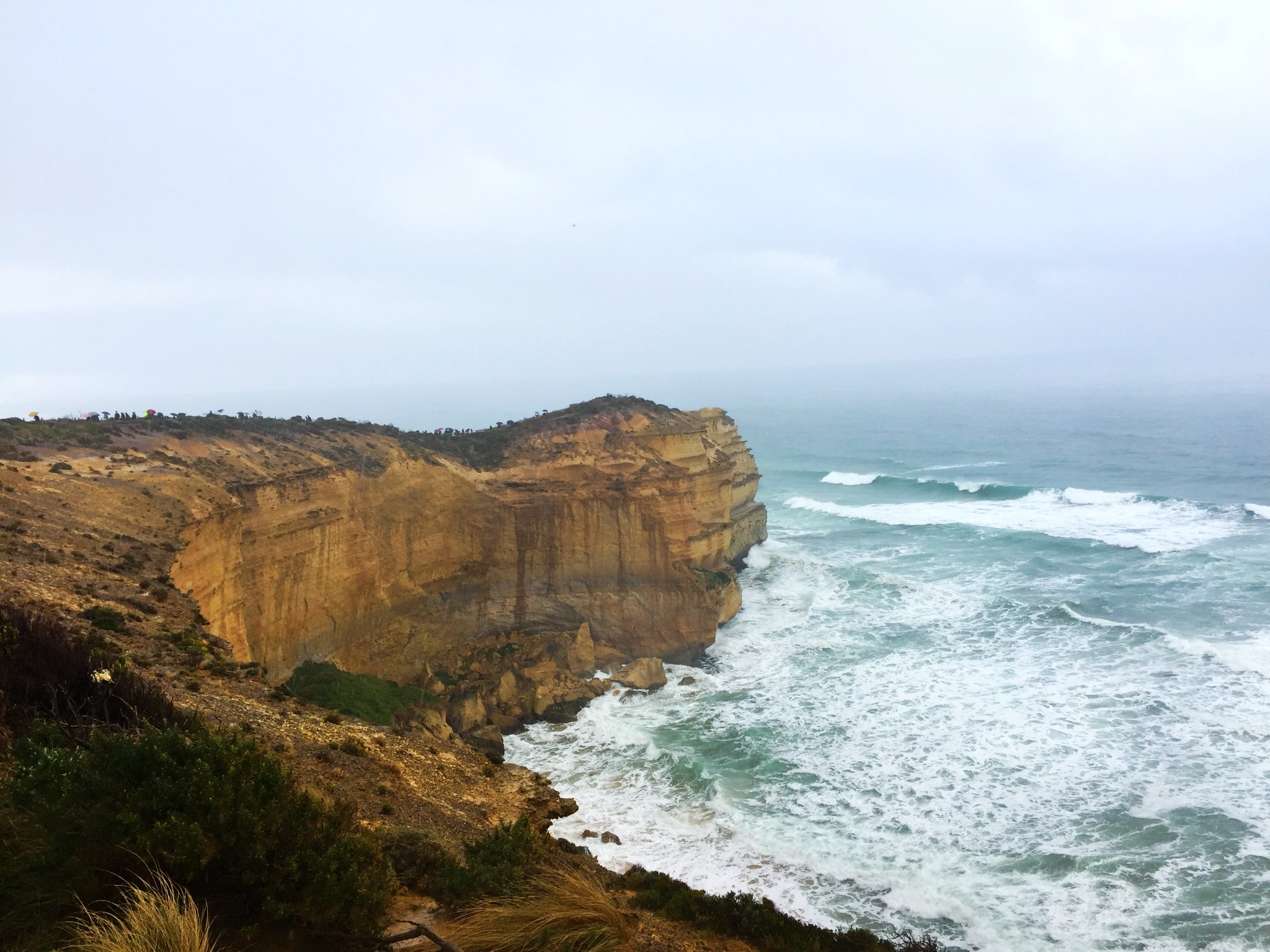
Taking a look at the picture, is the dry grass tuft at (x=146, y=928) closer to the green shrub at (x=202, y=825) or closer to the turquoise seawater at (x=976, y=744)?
the green shrub at (x=202, y=825)

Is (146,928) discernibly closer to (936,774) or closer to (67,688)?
(67,688)

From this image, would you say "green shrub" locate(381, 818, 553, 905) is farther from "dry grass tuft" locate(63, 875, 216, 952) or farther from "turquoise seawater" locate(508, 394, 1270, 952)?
"turquoise seawater" locate(508, 394, 1270, 952)

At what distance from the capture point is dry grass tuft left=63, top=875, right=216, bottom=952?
4215 millimetres

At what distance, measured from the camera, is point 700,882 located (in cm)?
1437

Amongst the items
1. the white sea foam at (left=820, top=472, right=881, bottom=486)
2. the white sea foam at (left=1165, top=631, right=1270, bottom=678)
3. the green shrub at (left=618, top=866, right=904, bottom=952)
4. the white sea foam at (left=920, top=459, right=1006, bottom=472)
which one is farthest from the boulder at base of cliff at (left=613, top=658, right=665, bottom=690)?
the white sea foam at (left=920, top=459, right=1006, bottom=472)

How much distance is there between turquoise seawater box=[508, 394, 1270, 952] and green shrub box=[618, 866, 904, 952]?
4.99m

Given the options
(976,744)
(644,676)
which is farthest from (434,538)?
(976,744)

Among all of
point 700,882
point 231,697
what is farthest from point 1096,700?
point 231,697

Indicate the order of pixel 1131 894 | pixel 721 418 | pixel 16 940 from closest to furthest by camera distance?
pixel 16 940 → pixel 1131 894 → pixel 721 418

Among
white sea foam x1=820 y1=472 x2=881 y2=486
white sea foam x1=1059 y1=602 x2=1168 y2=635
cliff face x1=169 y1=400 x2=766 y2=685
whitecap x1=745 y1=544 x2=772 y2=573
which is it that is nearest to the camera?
cliff face x1=169 y1=400 x2=766 y2=685

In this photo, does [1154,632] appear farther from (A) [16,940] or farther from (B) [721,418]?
(A) [16,940]

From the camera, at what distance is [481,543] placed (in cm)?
2556

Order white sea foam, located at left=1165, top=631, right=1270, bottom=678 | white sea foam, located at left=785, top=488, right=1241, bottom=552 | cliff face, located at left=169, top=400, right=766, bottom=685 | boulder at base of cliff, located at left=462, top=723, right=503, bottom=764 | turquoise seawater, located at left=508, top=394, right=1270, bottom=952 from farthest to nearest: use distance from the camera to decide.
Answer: white sea foam, located at left=785, top=488, right=1241, bottom=552 → white sea foam, located at left=1165, top=631, right=1270, bottom=678 → cliff face, located at left=169, top=400, right=766, bottom=685 → boulder at base of cliff, located at left=462, top=723, right=503, bottom=764 → turquoise seawater, located at left=508, top=394, right=1270, bottom=952

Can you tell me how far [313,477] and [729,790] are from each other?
1396cm
